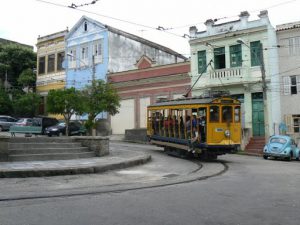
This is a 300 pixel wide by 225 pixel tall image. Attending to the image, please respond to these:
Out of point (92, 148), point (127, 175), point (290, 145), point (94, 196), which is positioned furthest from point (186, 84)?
point (94, 196)

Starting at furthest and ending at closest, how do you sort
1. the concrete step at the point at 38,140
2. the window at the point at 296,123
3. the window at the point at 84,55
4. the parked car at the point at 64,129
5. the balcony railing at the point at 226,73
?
the window at the point at 84,55
the parked car at the point at 64,129
the balcony railing at the point at 226,73
the window at the point at 296,123
the concrete step at the point at 38,140

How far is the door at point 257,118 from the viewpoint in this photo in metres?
31.0

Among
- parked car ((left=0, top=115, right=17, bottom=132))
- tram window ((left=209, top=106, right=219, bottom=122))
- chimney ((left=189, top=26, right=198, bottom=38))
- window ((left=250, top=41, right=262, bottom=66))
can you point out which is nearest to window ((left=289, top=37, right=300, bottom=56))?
window ((left=250, top=41, right=262, bottom=66))

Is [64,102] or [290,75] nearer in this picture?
[64,102]

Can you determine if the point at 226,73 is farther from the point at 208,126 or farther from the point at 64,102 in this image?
the point at 208,126

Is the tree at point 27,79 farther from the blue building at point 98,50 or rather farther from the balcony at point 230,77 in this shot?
the balcony at point 230,77

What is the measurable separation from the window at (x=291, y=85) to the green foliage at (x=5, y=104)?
1248 inches

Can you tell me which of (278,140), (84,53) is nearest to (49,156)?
(278,140)

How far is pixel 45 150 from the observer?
1595 centimetres

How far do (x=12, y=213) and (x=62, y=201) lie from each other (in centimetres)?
142

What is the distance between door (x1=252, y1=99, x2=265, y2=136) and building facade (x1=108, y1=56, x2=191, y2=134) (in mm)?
6182

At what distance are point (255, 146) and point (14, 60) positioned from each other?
33477 millimetres

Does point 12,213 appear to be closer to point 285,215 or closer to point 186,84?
point 285,215

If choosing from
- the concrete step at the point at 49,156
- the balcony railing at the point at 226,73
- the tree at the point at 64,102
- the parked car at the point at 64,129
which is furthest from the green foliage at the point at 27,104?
the concrete step at the point at 49,156
